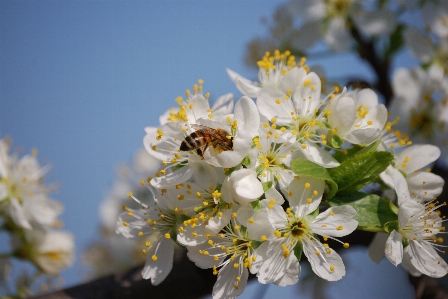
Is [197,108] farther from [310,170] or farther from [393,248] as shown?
[393,248]

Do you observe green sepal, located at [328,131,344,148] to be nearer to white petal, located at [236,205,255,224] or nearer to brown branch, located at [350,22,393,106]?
white petal, located at [236,205,255,224]

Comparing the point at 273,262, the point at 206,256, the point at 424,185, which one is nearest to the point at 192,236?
the point at 206,256

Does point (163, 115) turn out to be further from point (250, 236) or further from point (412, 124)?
point (412, 124)

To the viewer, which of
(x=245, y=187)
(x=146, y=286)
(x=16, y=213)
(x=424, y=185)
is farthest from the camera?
(x=16, y=213)

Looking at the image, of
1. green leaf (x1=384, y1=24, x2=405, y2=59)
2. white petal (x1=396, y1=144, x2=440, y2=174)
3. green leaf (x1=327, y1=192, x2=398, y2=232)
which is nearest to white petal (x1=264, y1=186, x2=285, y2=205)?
green leaf (x1=327, y1=192, x2=398, y2=232)

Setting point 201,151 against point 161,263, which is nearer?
point 201,151

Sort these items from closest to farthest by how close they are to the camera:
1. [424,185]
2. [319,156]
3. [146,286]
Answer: [319,156] → [424,185] → [146,286]

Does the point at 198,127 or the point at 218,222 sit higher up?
the point at 198,127
